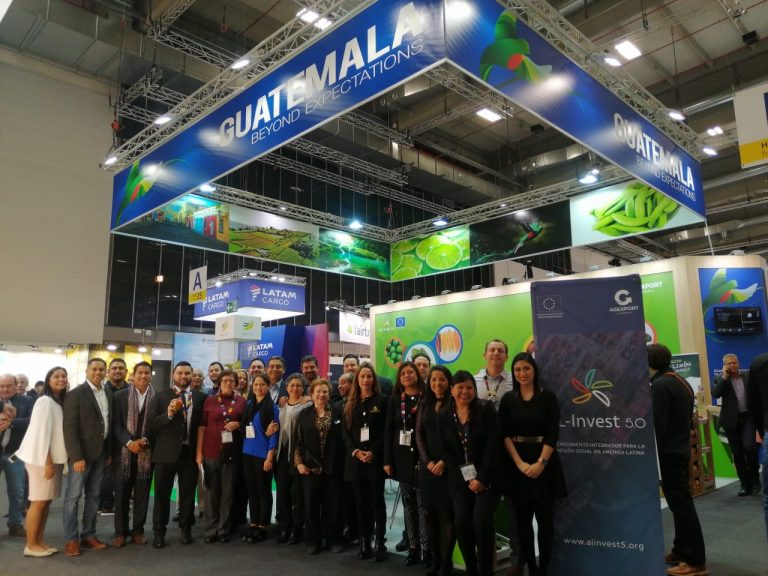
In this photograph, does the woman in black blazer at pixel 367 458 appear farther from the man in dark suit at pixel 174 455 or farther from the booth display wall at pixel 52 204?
the booth display wall at pixel 52 204

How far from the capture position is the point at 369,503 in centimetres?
402

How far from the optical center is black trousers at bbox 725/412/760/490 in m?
5.86

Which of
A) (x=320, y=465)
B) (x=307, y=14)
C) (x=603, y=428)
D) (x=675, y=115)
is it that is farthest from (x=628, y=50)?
(x=320, y=465)

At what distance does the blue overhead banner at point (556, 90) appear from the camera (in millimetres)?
3520

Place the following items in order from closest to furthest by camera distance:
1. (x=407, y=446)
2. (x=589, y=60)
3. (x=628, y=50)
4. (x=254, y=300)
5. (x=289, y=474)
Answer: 1. (x=407, y=446)
2. (x=289, y=474)
3. (x=589, y=60)
4. (x=628, y=50)
5. (x=254, y=300)

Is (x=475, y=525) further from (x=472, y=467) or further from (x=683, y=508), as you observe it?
→ (x=683, y=508)

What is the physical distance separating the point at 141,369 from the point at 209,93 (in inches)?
124

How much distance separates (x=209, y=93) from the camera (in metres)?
6.24

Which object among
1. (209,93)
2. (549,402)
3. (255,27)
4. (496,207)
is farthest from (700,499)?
(255,27)

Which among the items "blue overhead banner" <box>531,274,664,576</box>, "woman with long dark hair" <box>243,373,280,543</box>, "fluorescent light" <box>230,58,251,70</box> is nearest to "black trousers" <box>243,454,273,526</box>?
"woman with long dark hair" <box>243,373,280,543</box>

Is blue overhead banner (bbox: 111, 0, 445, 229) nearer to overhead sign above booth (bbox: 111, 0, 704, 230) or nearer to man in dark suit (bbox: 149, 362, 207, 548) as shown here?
overhead sign above booth (bbox: 111, 0, 704, 230)

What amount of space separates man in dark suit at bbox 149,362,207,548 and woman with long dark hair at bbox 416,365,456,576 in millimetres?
2082

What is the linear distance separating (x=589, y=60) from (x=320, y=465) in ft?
14.6

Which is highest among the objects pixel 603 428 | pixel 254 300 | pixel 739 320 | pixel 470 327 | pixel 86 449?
pixel 254 300
